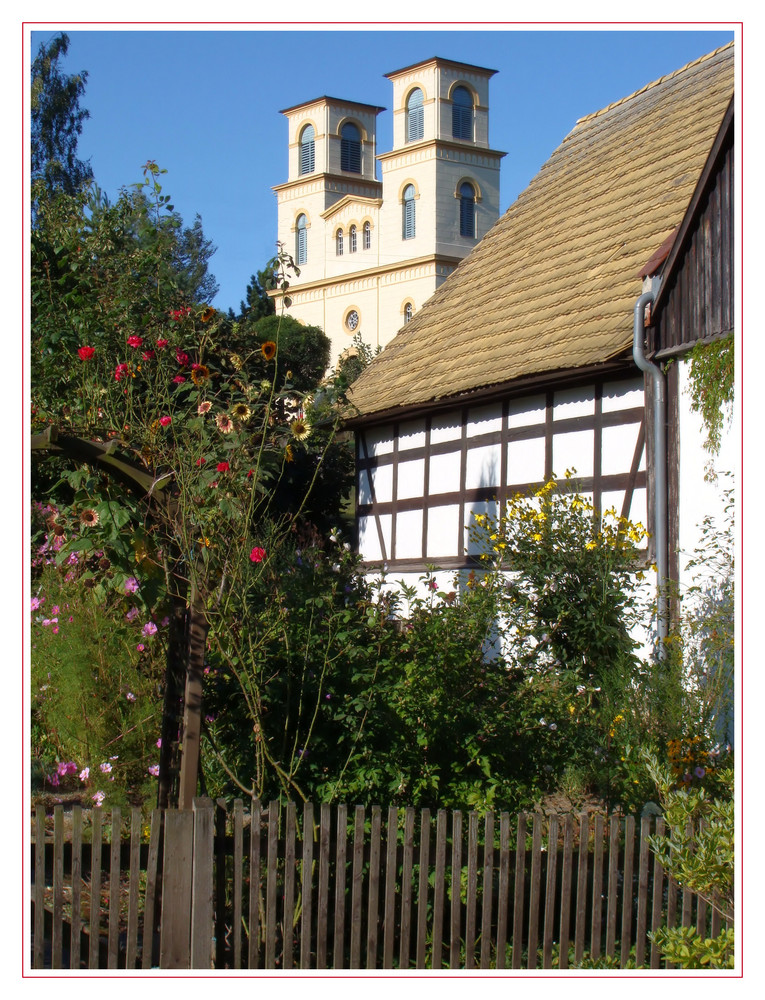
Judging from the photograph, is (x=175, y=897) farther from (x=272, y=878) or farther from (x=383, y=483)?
(x=383, y=483)

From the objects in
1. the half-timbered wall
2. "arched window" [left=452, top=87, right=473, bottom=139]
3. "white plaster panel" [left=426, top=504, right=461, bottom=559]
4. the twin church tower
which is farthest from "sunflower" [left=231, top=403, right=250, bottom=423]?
"arched window" [left=452, top=87, right=473, bottom=139]

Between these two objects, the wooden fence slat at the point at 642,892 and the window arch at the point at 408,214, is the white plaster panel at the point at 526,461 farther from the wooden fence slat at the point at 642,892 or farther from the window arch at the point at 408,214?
the window arch at the point at 408,214

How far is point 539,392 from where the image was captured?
1048 centimetres

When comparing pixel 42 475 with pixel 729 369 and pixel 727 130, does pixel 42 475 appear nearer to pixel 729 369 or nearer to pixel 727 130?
pixel 729 369

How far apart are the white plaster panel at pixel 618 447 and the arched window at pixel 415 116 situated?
43675mm

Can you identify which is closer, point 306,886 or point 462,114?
point 306,886

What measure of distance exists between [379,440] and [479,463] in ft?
7.93

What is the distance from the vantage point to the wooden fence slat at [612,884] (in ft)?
14.6

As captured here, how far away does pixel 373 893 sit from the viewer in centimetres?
429

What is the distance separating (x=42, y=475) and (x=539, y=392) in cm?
498

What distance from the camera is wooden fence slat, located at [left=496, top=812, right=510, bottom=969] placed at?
14.1 ft

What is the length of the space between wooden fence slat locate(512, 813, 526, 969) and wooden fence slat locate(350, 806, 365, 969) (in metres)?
0.65

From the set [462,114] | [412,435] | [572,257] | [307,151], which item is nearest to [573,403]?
[572,257]
